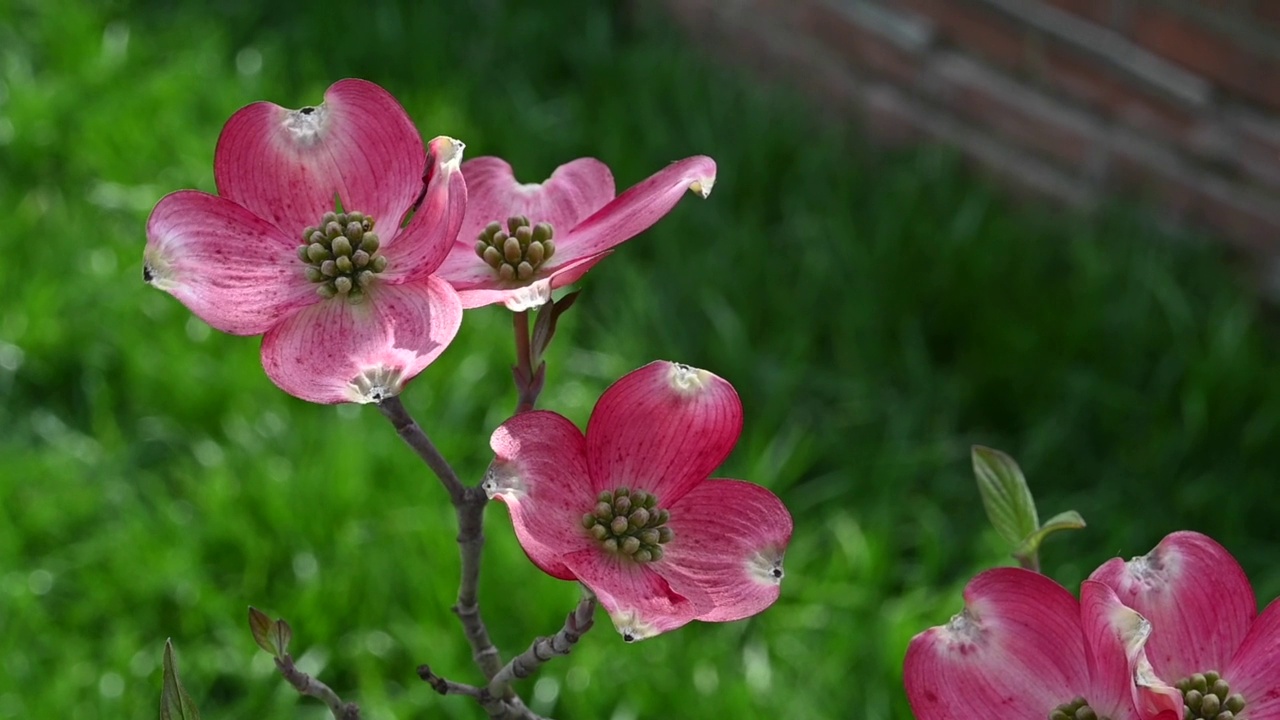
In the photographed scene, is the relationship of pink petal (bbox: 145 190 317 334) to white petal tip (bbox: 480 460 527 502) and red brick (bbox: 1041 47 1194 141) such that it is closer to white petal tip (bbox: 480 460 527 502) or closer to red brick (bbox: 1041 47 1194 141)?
white petal tip (bbox: 480 460 527 502)

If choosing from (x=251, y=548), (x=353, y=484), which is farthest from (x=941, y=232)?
(x=251, y=548)

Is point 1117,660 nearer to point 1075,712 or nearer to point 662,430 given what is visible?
point 1075,712

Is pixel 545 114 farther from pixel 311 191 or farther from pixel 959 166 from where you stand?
pixel 311 191

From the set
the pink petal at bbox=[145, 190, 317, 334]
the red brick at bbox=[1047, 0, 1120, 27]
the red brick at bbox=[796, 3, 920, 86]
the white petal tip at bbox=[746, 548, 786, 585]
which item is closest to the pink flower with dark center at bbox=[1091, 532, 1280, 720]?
the white petal tip at bbox=[746, 548, 786, 585]

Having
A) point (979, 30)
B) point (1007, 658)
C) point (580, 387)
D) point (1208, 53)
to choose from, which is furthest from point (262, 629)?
point (979, 30)

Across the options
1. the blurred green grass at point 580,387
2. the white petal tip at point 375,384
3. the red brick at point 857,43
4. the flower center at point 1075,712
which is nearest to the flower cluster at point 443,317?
the white petal tip at point 375,384
